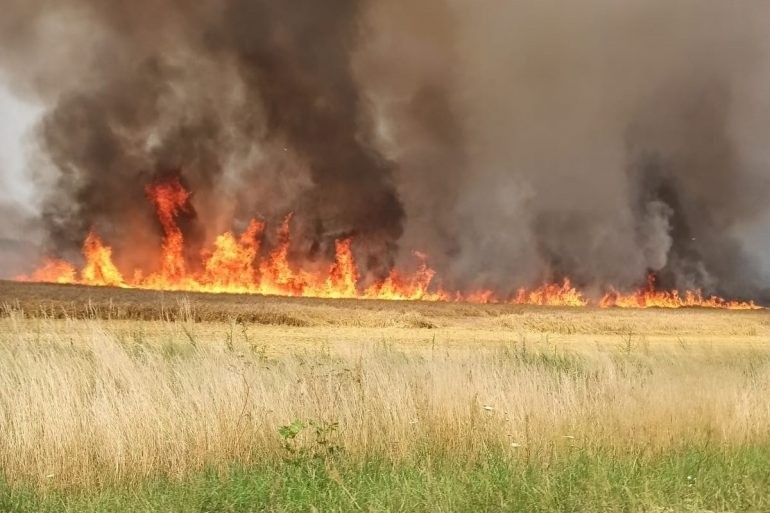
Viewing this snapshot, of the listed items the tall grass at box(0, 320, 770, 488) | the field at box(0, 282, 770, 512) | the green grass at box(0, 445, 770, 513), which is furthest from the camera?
the tall grass at box(0, 320, 770, 488)

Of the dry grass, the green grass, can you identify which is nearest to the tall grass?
the dry grass

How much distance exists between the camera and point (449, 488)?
6.10m

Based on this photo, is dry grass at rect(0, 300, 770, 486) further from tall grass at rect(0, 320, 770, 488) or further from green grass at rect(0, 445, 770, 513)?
green grass at rect(0, 445, 770, 513)

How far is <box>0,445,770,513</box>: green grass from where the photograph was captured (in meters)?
5.93

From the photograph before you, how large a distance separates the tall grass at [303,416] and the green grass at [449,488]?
0.29 meters

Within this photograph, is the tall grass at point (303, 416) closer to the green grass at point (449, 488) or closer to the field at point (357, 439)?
the field at point (357, 439)

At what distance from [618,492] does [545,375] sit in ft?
18.3

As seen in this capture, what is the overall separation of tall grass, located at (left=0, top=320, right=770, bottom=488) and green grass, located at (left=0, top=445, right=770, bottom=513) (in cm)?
29

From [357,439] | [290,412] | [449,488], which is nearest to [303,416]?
[290,412]

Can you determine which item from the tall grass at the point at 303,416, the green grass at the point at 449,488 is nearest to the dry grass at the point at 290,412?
the tall grass at the point at 303,416

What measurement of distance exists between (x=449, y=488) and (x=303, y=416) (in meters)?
2.94

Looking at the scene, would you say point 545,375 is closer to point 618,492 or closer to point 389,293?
point 618,492

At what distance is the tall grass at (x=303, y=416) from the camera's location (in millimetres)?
7312

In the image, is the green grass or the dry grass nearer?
the green grass
